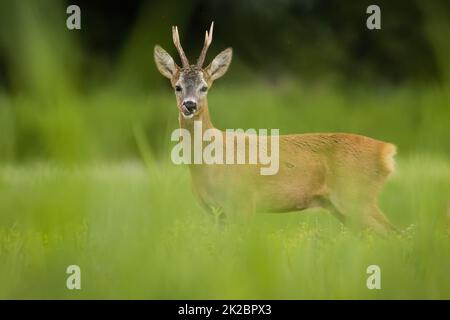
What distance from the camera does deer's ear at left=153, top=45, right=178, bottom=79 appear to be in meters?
4.90

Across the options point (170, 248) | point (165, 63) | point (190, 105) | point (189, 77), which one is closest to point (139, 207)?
point (170, 248)

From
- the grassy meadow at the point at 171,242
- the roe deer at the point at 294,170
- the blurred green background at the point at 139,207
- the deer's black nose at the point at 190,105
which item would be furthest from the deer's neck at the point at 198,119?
the grassy meadow at the point at 171,242

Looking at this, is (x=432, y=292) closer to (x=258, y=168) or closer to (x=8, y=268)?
(x=8, y=268)

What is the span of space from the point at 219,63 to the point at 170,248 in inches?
100.0

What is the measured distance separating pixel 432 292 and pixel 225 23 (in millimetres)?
10061

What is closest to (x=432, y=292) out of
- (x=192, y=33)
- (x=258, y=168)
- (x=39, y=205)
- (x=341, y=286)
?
(x=341, y=286)

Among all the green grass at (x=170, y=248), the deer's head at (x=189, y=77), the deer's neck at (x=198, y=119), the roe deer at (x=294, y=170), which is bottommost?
the green grass at (x=170, y=248)

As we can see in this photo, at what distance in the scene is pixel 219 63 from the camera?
199 inches

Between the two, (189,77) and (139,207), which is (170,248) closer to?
(139,207)

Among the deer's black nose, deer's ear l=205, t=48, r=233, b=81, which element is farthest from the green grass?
deer's ear l=205, t=48, r=233, b=81

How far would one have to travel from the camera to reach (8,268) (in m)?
2.73

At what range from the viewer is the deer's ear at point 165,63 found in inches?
193

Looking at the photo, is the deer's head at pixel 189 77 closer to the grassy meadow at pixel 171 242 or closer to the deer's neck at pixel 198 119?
the deer's neck at pixel 198 119

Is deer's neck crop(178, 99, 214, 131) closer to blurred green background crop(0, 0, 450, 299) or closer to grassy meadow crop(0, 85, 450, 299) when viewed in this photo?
blurred green background crop(0, 0, 450, 299)
